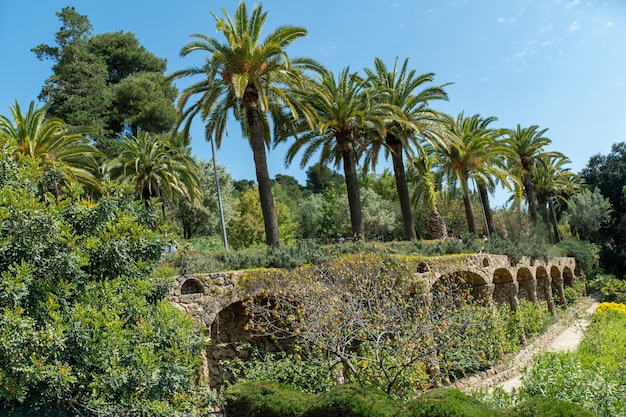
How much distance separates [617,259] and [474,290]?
1222 inches

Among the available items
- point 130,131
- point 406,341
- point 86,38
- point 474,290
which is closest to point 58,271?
point 406,341

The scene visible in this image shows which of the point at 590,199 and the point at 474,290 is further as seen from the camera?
the point at 590,199

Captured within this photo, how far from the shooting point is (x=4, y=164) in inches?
257

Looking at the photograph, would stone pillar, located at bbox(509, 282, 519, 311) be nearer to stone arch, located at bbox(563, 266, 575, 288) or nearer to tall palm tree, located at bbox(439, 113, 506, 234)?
tall palm tree, located at bbox(439, 113, 506, 234)

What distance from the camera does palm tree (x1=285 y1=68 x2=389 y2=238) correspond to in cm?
1772

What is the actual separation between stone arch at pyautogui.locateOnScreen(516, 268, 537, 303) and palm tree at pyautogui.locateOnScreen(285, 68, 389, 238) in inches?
356

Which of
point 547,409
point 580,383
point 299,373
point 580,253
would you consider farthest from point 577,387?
point 580,253

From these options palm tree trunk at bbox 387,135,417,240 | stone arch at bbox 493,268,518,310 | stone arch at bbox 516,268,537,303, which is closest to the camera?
stone arch at bbox 493,268,518,310

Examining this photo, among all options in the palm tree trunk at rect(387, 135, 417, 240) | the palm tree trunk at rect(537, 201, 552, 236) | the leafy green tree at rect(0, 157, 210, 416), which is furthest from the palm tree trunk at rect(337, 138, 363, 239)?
the palm tree trunk at rect(537, 201, 552, 236)

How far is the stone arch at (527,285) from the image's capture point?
74.4ft

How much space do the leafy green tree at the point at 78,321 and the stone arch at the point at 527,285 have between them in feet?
63.5

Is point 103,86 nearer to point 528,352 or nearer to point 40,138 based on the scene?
point 40,138

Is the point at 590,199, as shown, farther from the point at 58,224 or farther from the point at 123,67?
the point at 58,224

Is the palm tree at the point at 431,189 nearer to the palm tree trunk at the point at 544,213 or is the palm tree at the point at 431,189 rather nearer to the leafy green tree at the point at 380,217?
the palm tree trunk at the point at 544,213
